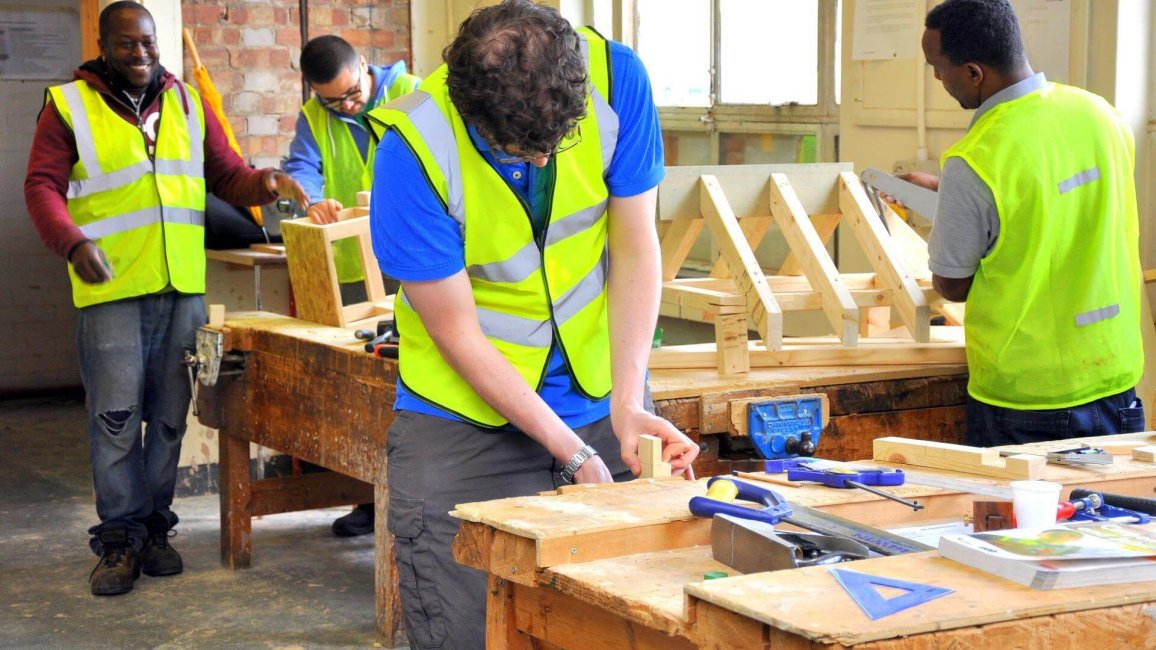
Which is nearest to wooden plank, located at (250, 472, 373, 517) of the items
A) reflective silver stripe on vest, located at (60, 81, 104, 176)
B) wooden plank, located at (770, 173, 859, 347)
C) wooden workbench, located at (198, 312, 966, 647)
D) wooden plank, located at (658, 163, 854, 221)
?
wooden workbench, located at (198, 312, 966, 647)

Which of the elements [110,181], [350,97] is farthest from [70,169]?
[350,97]

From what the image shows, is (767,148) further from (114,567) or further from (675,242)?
(114,567)

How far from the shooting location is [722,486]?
186 cm

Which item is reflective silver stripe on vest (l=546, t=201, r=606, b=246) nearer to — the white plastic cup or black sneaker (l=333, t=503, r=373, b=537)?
the white plastic cup

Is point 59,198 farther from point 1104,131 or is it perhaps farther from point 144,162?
point 1104,131

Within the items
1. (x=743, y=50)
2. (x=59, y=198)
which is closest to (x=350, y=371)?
(x=59, y=198)

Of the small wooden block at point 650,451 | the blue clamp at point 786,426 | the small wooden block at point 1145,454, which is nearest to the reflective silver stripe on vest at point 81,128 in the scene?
the blue clamp at point 786,426

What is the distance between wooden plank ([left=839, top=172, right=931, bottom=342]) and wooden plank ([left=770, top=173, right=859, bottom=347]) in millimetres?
128

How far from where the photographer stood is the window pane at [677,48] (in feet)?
19.5

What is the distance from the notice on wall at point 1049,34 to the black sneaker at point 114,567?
10.2ft

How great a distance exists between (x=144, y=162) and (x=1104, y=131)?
2841mm

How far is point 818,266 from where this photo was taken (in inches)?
131

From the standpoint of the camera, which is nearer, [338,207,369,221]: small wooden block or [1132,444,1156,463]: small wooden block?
[1132,444,1156,463]: small wooden block

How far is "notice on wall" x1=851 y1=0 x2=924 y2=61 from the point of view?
4512 millimetres
